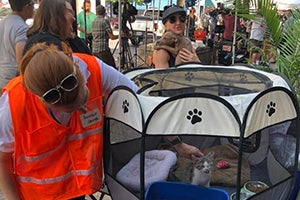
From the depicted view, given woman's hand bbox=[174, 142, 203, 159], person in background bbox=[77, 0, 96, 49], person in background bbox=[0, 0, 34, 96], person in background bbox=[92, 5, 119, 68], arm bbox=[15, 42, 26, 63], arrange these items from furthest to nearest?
person in background bbox=[77, 0, 96, 49]
person in background bbox=[92, 5, 119, 68]
person in background bbox=[0, 0, 34, 96]
arm bbox=[15, 42, 26, 63]
woman's hand bbox=[174, 142, 203, 159]

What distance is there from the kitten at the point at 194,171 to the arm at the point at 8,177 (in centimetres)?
65

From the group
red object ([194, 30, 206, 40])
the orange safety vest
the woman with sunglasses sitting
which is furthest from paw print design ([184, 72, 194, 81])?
red object ([194, 30, 206, 40])

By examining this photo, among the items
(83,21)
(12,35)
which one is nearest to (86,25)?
(83,21)

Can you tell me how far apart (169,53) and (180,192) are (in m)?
1.33

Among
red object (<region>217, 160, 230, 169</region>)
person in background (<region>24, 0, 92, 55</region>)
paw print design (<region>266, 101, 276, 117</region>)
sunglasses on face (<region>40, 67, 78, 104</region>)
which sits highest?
person in background (<region>24, 0, 92, 55</region>)

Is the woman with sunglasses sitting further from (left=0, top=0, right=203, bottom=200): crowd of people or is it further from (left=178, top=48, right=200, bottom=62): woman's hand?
(left=0, top=0, right=203, bottom=200): crowd of people

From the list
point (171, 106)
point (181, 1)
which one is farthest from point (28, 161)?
point (181, 1)

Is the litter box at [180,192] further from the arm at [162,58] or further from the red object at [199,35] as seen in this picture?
the red object at [199,35]

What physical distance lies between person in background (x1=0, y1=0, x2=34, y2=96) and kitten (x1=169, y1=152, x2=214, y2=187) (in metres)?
1.65

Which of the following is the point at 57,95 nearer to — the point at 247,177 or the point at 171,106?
the point at 171,106

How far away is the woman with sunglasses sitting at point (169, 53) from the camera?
247cm

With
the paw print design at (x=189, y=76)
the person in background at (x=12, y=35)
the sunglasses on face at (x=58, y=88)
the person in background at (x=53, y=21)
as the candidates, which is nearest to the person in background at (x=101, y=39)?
the person in background at (x=12, y=35)

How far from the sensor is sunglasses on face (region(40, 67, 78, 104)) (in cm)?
108

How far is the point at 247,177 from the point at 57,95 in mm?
958
